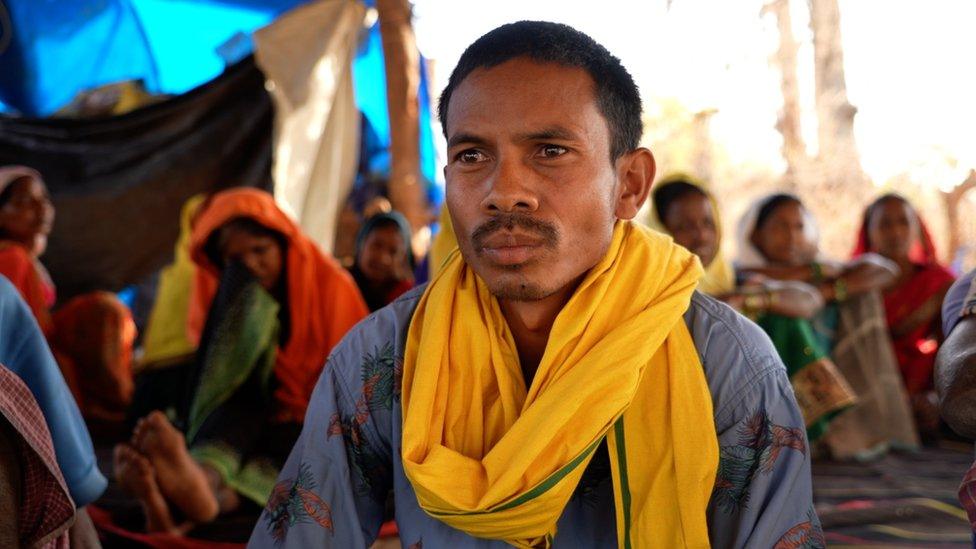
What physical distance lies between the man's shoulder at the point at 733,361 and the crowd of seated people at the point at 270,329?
380 mm

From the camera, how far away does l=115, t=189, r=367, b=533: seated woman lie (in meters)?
2.71

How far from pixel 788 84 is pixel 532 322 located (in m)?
13.5

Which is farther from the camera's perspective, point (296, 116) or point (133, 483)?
point (296, 116)

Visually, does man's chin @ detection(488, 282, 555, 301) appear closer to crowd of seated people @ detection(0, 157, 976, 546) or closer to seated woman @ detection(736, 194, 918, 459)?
crowd of seated people @ detection(0, 157, 976, 546)

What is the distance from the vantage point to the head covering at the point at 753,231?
15.1 feet

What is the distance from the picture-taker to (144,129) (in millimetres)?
5121

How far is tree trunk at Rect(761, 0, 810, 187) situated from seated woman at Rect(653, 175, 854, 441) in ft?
30.2

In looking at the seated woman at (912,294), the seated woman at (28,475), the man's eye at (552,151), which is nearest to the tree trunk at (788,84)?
the seated woman at (912,294)

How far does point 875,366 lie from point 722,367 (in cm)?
326

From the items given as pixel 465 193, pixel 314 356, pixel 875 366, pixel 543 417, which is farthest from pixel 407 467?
pixel 875 366

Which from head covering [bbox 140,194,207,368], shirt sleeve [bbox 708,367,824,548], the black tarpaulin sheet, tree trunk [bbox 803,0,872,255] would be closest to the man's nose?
shirt sleeve [bbox 708,367,824,548]

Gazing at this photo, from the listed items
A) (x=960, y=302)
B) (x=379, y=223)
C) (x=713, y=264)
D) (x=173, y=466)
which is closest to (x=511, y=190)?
(x=960, y=302)

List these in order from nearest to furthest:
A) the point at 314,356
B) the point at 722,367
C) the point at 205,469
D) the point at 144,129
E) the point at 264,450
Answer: the point at 722,367 → the point at 205,469 → the point at 264,450 → the point at 314,356 → the point at 144,129

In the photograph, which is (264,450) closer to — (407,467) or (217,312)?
(217,312)
